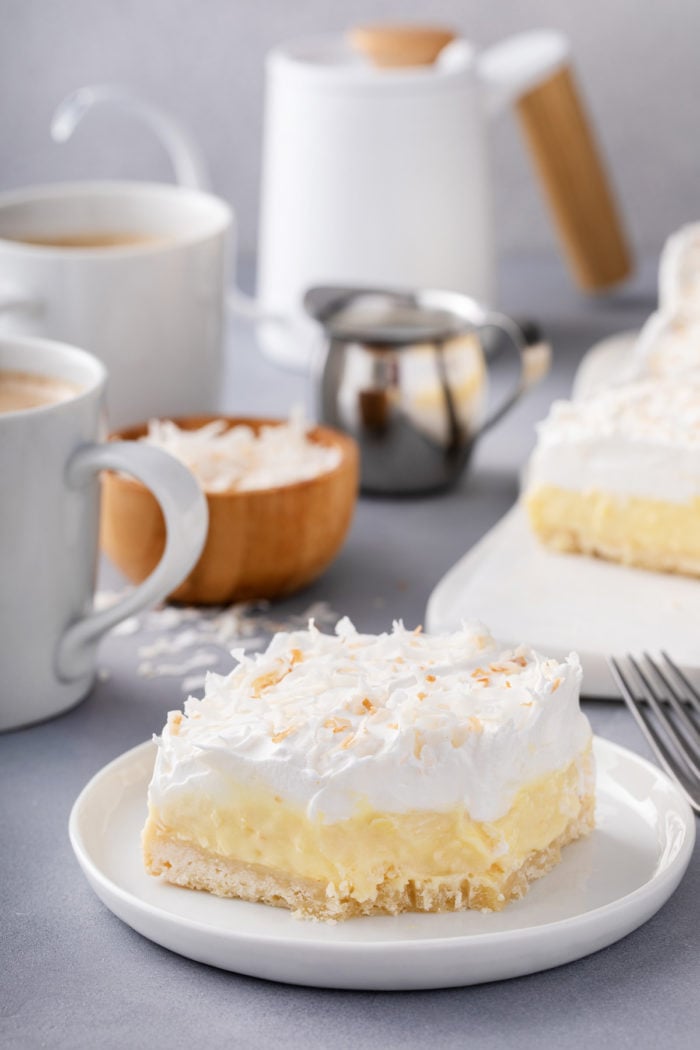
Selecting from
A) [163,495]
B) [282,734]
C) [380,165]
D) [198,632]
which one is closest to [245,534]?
[198,632]

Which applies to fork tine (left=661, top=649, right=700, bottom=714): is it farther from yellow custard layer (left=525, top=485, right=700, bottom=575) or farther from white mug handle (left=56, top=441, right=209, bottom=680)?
white mug handle (left=56, top=441, right=209, bottom=680)

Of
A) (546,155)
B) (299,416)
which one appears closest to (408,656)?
(299,416)

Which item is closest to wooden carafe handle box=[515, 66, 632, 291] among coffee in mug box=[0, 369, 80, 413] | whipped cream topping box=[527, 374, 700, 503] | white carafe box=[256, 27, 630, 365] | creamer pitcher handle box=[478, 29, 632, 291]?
creamer pitcher handle box=[478, 29, 632, 291]

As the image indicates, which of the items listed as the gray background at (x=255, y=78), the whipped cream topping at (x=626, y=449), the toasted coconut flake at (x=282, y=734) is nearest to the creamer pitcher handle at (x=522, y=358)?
the whipped cream topping at (x=626, y=449)

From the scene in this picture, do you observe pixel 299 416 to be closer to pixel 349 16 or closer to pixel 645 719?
pixel 645 719

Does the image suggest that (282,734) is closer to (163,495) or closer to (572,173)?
Answer: (163,495)

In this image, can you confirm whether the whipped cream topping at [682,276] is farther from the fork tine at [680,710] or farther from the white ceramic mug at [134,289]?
the fork tine at [680,710]
